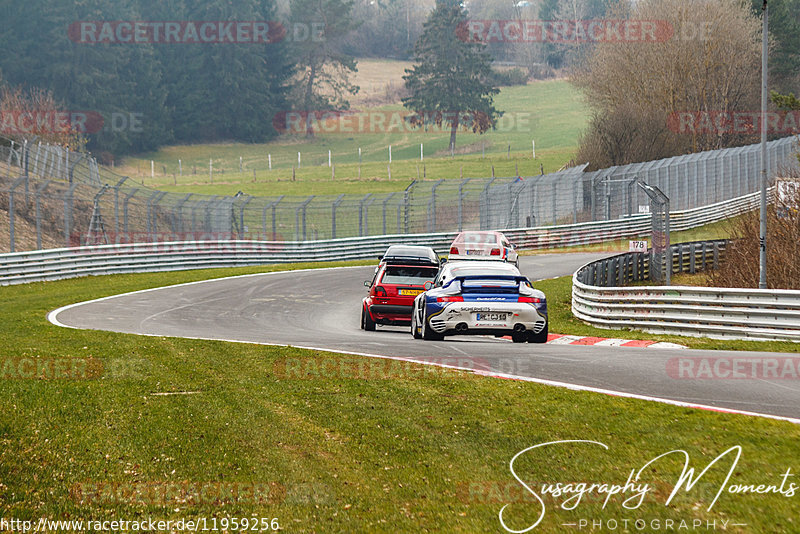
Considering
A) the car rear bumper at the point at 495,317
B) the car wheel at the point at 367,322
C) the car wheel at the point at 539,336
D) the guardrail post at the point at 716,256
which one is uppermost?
the car rear bumper at the point at 495,317

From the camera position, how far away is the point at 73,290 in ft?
85.4

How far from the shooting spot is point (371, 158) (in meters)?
101

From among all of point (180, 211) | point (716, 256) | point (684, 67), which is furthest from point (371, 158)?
point (716, 256)

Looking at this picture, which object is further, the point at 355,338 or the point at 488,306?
the point at 355,338

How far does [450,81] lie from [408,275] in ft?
287

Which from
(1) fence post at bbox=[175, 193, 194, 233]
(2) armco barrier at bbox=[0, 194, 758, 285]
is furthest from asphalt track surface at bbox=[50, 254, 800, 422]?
(1) fence post at bbox=[175, 193, 194, 233]

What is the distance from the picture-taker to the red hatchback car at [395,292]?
1784 cm

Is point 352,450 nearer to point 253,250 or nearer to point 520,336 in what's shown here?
point 520,336

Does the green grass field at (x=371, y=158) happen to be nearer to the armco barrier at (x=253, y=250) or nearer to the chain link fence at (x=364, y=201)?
the chain link fence at (x=364, y=201)

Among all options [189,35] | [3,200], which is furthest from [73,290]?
[189,35]

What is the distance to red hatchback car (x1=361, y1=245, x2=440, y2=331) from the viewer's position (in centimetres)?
1784

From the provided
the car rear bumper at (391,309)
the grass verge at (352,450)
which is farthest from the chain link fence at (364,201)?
the grass verge at (352,450)

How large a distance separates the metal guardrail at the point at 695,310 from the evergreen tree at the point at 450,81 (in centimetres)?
8229

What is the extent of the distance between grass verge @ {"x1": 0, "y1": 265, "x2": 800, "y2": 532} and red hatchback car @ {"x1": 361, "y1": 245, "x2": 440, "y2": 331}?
6.44 m
